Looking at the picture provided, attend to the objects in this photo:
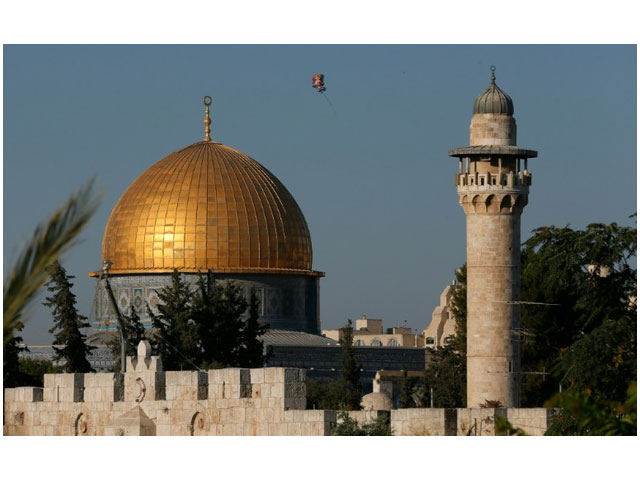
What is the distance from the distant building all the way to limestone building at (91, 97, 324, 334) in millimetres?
8403

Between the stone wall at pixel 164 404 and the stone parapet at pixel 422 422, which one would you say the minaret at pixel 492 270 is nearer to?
the stone parapet at pixel 422 422

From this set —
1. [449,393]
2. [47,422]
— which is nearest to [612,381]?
[47,422]

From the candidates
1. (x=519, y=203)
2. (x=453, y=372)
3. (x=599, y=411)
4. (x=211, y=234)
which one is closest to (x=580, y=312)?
(x=519, y=203)

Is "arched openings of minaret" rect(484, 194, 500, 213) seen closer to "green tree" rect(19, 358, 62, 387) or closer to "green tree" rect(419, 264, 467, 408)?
"green tree" rect(419, 264, 467, 408)

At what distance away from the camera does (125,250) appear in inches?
2142

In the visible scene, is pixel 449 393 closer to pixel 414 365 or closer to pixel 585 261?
pixel 585 261

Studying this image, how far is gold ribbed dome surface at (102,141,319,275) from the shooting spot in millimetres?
53656

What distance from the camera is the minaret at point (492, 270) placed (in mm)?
33406

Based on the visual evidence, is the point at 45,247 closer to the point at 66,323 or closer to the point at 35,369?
the point at 66,323

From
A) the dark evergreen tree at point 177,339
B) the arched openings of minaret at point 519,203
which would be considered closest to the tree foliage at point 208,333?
the dark evergreen tree at point 177,339

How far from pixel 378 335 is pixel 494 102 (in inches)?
1451

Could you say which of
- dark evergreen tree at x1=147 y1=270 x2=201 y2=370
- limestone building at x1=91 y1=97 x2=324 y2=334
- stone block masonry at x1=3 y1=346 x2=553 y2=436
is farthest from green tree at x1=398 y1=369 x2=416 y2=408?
stone block masonry at x1=3 y1=346 x2=553 y2=436

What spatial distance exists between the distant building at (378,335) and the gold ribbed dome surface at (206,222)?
9205 mm

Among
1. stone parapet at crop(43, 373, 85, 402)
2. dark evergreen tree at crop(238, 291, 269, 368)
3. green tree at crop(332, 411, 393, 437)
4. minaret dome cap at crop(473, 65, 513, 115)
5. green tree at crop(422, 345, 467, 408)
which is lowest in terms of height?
green tree at crop(332, 411, 393, 437)
